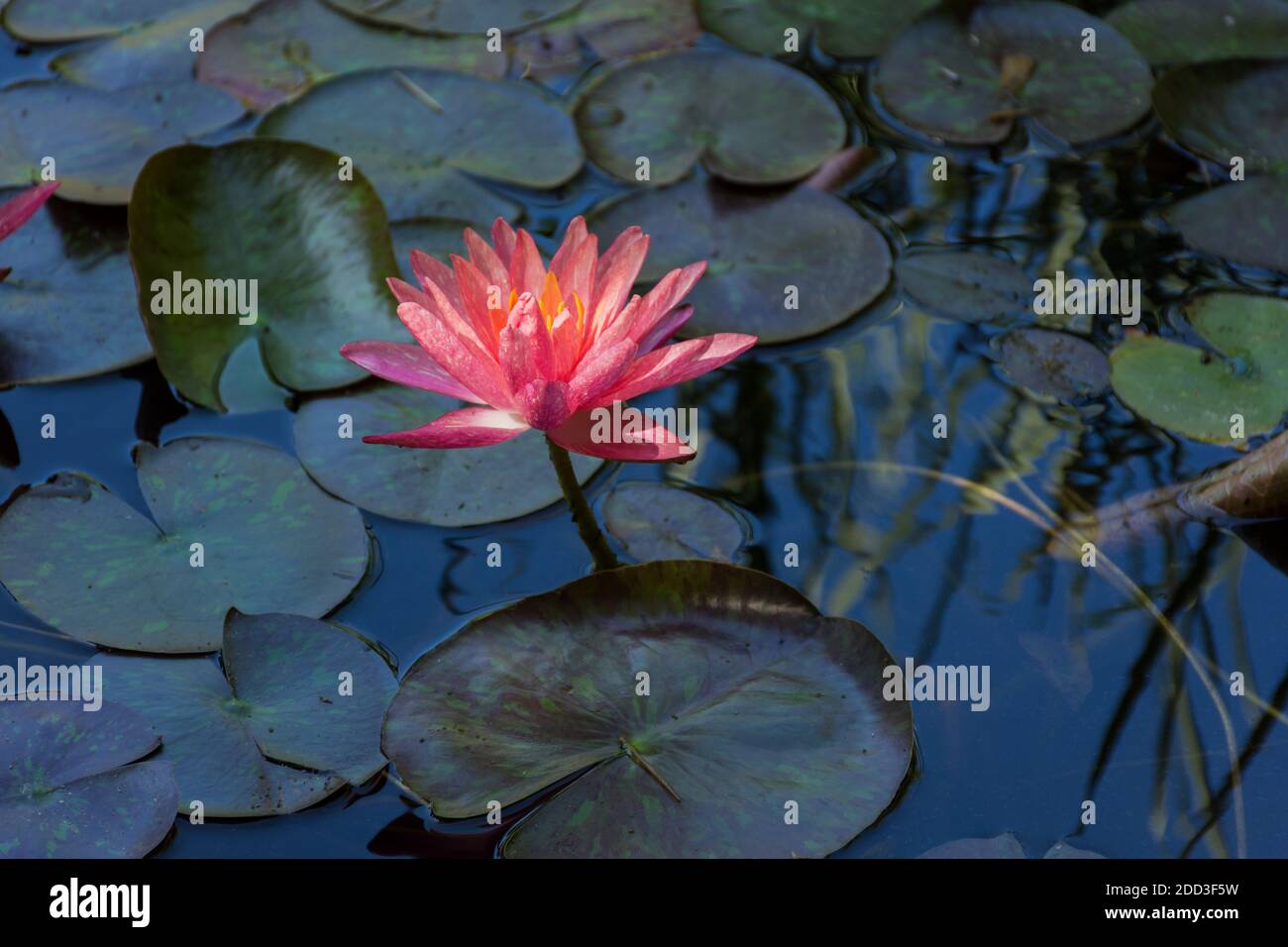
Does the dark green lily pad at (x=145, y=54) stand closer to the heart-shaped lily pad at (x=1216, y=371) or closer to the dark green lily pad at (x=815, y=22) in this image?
the dark green lily pad at (x=815, y=22)

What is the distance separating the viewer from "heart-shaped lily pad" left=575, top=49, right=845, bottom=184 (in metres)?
3.34

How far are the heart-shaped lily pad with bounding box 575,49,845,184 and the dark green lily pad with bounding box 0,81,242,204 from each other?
1.15 m

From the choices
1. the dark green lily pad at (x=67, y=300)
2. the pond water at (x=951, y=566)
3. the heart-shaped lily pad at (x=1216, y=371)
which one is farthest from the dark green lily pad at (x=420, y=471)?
the heart-shaped lily pad at (x=1216, y=371)

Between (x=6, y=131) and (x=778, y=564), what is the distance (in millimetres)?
2558

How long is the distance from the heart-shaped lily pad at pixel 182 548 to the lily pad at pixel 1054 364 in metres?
1.63

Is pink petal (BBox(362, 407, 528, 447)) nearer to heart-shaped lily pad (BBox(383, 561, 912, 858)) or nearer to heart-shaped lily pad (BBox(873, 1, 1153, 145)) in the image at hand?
heart-shaped lily pad (BBox(383, 561, 912, 858))

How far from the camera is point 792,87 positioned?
3576 mm

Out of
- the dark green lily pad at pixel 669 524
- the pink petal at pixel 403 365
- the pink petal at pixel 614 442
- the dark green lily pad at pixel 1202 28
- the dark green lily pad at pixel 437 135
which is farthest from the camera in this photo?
the dark green lily pad at pixel 1202 28

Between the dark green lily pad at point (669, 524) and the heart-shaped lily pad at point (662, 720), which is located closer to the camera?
the heart-shaped lily pad at point (662, 720)

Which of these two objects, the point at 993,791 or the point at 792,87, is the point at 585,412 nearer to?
the point at 993,791

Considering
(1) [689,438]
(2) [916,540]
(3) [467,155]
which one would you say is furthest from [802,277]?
(3) [467,155]

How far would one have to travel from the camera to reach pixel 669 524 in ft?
8.14

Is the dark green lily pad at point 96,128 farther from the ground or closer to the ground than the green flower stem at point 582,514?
farther from the ground

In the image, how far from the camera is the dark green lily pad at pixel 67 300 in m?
2.77
